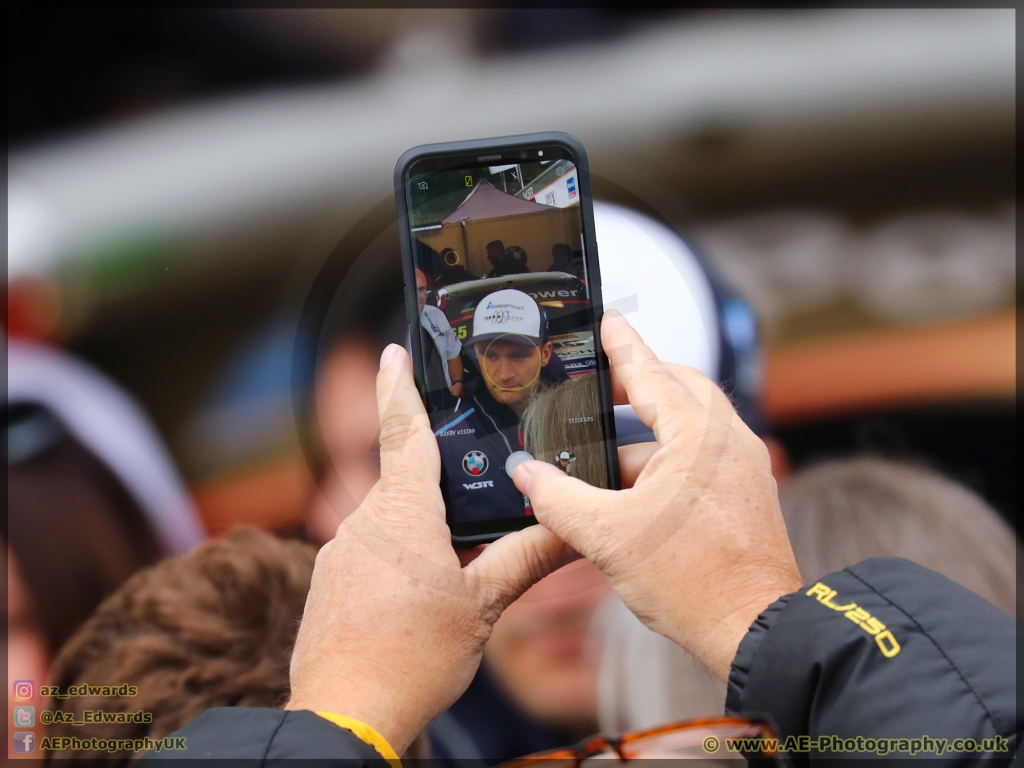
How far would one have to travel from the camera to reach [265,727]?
55 centimetres

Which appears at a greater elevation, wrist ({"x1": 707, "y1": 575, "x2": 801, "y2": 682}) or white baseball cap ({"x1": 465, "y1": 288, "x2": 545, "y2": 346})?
white baseball cap ({"x1": 465, "y1": 288, "x2": 545, "y2": 346})

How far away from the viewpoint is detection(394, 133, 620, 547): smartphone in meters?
0.65

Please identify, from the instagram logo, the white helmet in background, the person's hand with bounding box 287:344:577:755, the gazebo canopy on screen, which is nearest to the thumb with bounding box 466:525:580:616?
the person's hand with bounding box 287:344:577:755

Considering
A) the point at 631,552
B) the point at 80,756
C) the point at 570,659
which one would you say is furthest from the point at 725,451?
the point at 80,756

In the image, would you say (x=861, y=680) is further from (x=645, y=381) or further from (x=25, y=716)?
(x=25, y=716)

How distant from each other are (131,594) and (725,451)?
1.99 feet

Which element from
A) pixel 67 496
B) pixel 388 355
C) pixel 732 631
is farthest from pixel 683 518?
pixel 67 496

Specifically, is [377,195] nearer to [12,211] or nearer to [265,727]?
[12,211]

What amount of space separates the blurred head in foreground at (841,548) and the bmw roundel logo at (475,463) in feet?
0.63

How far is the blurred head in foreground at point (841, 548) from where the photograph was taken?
0.68m

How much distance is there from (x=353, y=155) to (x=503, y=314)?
0.22 m

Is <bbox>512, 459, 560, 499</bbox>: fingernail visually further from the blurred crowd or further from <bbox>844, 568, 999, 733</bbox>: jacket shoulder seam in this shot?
<bbox>844, 568, 999, 733</bbox>: jacket shoulder seam

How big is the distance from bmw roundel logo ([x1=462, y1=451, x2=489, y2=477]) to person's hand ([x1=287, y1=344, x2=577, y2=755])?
0.03 m

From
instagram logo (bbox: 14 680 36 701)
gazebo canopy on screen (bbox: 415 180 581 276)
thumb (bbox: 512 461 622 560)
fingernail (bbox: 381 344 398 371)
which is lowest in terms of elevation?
instagram logo (bbox: 14 680 36 701)
